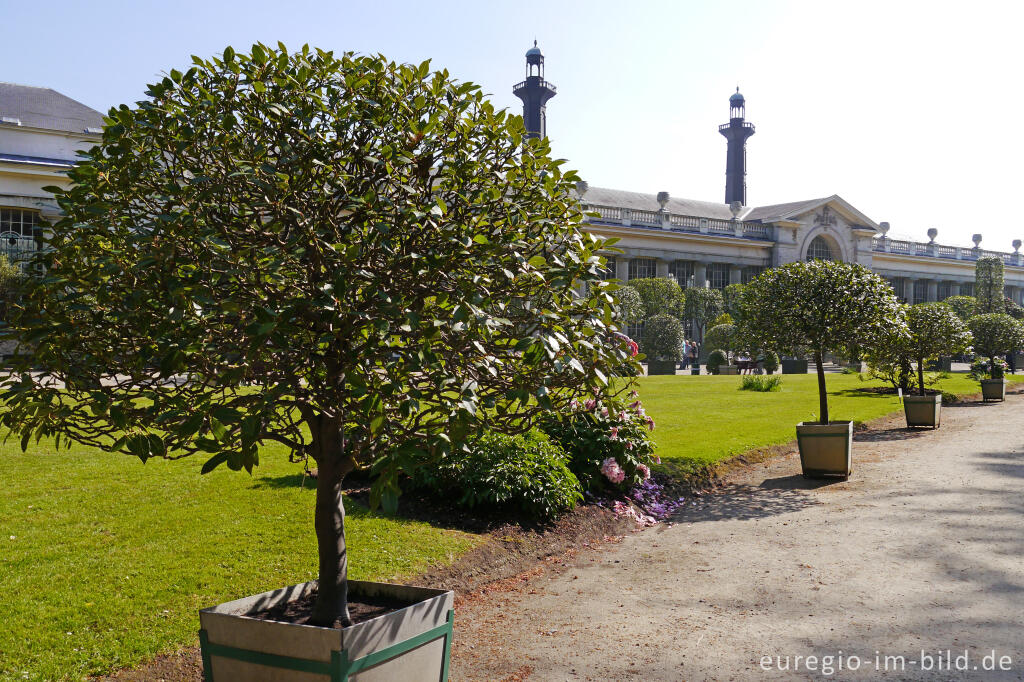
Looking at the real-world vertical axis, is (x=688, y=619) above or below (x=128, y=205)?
below

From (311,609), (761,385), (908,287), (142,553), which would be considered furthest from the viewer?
(908,287)

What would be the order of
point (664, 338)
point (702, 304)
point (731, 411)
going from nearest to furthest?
point (731, 411) → point (664, 338) → point (702, 304)

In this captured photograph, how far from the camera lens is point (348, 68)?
3.48 m

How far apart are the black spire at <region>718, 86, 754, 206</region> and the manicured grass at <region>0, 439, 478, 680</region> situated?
Answer: 9133cm

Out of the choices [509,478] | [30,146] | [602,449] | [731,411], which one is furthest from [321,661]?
[30,146]

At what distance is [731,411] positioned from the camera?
710 inches

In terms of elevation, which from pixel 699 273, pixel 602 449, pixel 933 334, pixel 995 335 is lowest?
pixel 602 449

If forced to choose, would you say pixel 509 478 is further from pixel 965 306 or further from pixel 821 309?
pixel 965 306

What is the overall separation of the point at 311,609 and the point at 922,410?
15901 millimetres

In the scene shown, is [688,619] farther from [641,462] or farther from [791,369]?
[791,369]

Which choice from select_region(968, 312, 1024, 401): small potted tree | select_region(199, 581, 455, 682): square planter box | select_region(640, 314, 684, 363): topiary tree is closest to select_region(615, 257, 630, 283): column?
select_region(640, 314, 684, 363): topiary tree

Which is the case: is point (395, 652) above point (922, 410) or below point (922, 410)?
below

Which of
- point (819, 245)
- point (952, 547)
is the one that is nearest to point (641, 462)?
point (952, 547)

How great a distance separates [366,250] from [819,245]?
66.1m
